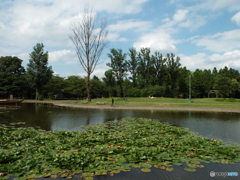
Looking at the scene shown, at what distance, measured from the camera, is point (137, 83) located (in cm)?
6456

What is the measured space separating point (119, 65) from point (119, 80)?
4.34m

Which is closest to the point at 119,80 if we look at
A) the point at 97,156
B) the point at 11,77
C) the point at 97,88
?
the point at 97,88

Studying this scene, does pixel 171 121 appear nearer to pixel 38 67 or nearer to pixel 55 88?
pixel 38 67

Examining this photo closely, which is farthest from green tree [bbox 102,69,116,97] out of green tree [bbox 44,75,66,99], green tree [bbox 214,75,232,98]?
green tree [bbox 214,75,232,98]

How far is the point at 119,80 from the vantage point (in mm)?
60969

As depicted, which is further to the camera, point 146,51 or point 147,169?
point 146,51

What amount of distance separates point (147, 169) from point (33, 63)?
57485 mm

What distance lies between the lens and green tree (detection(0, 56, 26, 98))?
58.6 metres

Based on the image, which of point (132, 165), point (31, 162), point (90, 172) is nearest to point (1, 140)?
point (31, 162)

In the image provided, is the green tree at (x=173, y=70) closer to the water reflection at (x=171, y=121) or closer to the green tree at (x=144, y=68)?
the green tree at (x=144, y=68)

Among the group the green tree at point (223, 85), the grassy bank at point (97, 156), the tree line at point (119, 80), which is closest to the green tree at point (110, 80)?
the tree line at point (119, 80)

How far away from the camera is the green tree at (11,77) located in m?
58.6

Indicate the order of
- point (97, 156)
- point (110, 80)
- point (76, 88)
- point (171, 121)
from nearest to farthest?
point (97, 156) < point (171, 121) < point (110, 80) < point (76, 88)

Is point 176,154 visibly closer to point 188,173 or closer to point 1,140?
point 188,173
